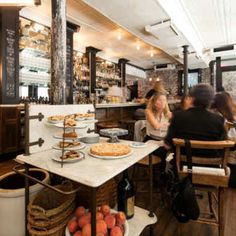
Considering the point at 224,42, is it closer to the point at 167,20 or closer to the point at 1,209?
the point at 167,20

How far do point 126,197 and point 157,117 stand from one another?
1392mm

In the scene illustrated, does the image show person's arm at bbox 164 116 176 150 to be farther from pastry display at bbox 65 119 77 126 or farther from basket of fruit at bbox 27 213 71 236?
basket of fruit at bbox 27 213 71 236

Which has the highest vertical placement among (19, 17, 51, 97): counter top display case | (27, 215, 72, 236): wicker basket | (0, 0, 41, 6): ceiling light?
(19, 17, 51, 97): counter top display case

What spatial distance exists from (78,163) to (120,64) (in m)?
8.41

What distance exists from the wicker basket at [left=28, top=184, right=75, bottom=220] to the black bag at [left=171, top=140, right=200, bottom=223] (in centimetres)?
83

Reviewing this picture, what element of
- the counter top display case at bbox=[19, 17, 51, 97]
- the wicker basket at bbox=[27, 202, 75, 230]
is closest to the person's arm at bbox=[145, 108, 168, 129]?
the wicker basket at bbox=[27, 202, 75, 230]

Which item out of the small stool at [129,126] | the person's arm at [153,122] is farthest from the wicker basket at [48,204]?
the small stool at [129,126]

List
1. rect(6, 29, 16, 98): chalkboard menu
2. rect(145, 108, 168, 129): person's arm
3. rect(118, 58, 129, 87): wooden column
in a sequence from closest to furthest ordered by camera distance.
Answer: rect(145, 108, 168, 129): person's arm
rect(6, 29, 16, 98): chalkboard menu
rect(118, 58, 129, 87): wooden column

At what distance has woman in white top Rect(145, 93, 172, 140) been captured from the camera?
273cm

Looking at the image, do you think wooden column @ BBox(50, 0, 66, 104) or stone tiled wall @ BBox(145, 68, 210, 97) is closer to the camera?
wooden column @ BBox(50, 0, 66, 104)

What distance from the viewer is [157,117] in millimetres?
2852

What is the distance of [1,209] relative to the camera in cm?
153

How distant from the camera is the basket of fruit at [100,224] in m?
1.30

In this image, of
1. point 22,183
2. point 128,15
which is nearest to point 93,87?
point 128,15
